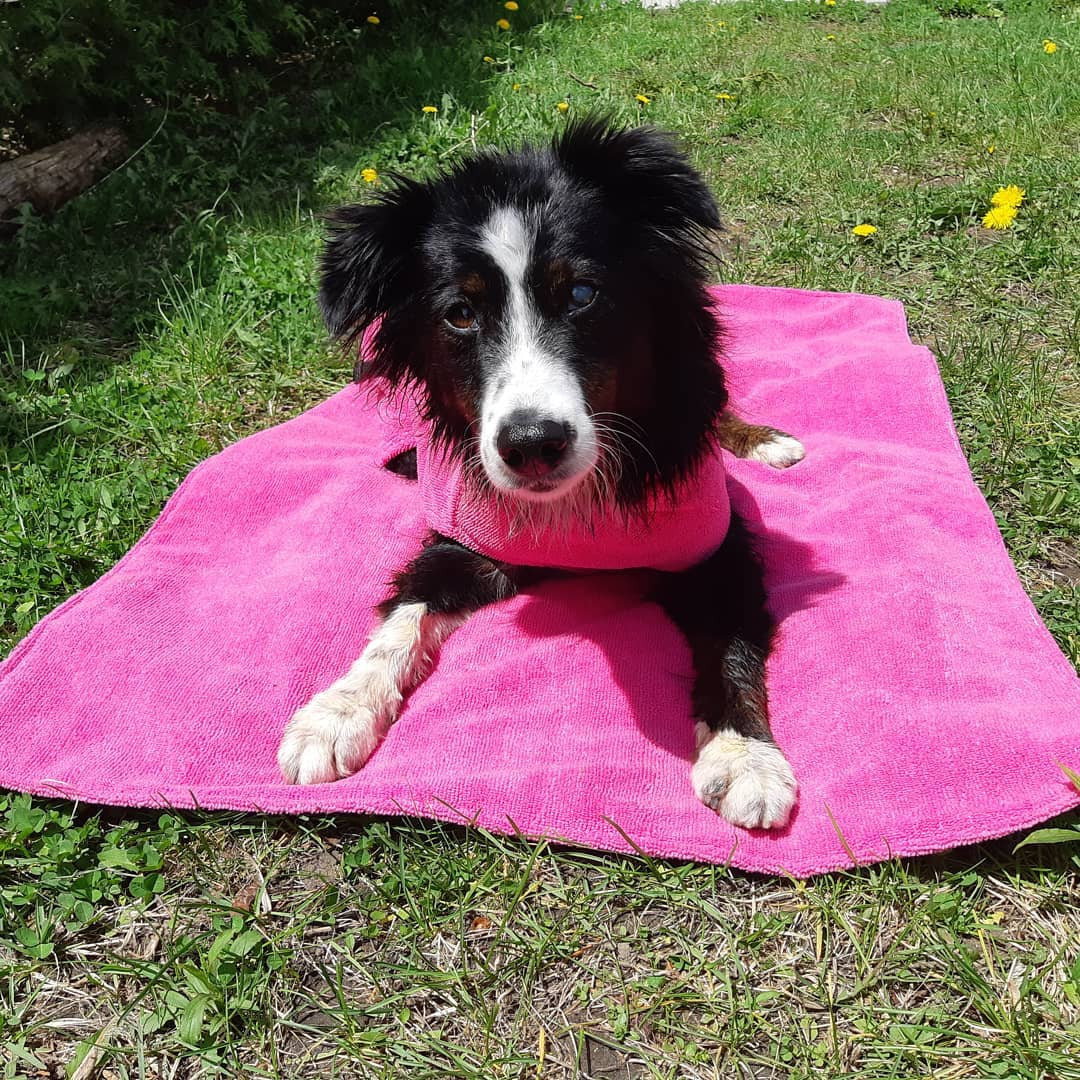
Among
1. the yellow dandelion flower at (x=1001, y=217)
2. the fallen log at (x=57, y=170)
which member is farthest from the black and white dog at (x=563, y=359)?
the fallen log at (x=57, y=170)

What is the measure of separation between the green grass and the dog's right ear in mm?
1278

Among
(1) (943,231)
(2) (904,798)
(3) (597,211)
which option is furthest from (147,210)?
(2) (904,798)

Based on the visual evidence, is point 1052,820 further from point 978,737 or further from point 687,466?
point 687,466

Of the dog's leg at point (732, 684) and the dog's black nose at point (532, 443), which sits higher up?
the dog's black nose at point (532, 443)

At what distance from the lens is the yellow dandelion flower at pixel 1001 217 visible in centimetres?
442

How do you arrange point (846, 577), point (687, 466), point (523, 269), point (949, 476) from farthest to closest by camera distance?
point (949, 476) < point (846, 577) < point (687, 466) < point (523, 269)

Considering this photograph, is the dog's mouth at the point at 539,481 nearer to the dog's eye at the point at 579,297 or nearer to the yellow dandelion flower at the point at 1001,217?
the dog's eye at the point at 579,297

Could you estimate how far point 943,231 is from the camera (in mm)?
4672

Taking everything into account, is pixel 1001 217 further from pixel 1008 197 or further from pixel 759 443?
pixel 759 443

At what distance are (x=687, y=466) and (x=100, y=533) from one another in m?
1.99

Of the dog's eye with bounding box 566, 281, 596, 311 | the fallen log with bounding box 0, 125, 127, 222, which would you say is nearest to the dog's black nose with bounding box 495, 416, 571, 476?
the dog's eye with bounding box 566, 281, 596, 311

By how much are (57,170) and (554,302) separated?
4.28 m

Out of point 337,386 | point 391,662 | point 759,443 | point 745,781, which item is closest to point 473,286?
point 391,662

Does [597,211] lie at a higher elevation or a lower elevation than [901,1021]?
higher
